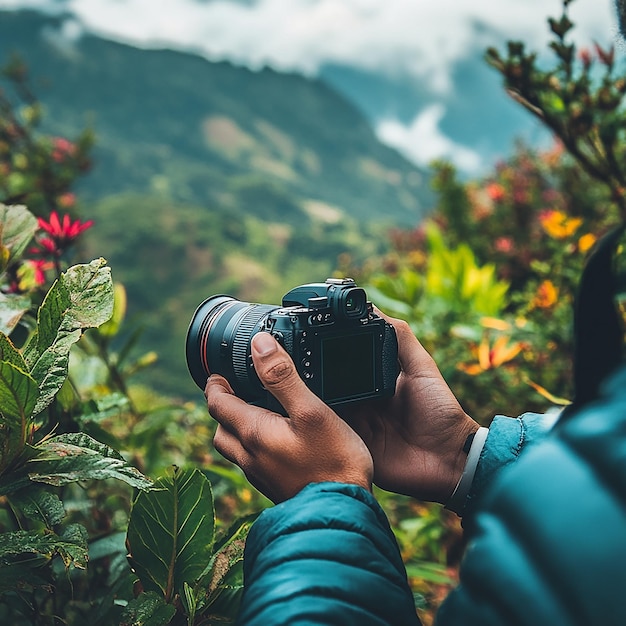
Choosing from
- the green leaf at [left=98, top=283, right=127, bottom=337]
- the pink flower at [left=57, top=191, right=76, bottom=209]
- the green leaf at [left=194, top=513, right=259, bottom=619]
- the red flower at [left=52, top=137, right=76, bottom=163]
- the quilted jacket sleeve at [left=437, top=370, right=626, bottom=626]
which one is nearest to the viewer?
the quilted jacket sleeve at [left=437, top=370, right=626, bottom=626]

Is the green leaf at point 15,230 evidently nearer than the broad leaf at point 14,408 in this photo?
No

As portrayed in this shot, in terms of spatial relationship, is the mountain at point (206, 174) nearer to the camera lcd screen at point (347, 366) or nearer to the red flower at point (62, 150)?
the red flower at point (62, 150)

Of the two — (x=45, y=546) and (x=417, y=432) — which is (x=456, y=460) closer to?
(x=417, y=432)

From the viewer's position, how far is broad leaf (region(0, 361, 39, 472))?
727 millimetres

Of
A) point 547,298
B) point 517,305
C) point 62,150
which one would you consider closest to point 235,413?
point 547,298

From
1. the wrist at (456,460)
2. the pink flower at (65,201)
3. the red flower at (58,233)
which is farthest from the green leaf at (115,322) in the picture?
the pink flower at (65,201)

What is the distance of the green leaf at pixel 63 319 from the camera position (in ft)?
2.71

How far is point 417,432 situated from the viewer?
110 centimetres

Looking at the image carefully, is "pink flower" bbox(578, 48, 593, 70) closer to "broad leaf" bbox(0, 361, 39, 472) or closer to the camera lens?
Result: the camera lens

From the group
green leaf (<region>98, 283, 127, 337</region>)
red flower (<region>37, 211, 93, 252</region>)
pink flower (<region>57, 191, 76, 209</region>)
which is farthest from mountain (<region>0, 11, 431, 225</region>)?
red flower (<region>37, 211, 93, 252</region>)

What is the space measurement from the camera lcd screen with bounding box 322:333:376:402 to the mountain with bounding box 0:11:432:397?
15.2 metres

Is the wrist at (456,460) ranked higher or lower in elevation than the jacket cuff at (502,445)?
lower

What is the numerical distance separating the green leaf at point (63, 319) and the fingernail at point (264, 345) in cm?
18

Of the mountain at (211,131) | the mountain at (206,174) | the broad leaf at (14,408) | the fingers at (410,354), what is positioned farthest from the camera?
the mountain at (211,131)
